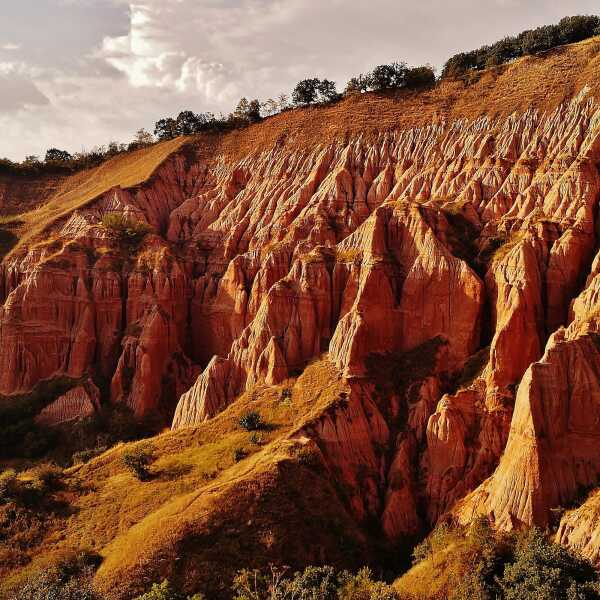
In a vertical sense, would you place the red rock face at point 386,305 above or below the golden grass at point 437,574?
above

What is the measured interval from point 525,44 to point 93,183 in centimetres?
5714

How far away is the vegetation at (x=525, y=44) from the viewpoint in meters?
61.2

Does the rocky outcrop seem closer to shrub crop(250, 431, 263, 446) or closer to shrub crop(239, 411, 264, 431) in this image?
shrub crop(239, 411, 264, 431)

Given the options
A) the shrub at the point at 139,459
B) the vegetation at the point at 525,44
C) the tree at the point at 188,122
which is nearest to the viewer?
the shrub at the point at 139,459

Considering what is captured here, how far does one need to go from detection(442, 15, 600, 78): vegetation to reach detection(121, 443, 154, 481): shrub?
5254cm

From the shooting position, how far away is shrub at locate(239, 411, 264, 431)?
117 feet

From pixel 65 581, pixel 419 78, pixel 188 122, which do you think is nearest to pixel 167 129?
pixel 188 122

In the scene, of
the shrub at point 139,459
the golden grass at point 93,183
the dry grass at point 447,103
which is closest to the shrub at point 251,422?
the shrub at point 139,459

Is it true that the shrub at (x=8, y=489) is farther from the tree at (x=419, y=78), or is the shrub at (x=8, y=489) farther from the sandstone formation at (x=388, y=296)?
the tree at (x=419, y=78)

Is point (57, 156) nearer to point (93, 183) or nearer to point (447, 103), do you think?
point (93, 183)

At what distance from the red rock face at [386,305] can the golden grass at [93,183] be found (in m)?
3.08

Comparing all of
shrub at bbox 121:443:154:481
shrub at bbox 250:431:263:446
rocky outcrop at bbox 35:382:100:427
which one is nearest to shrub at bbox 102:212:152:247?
rocky outcrop at bbox 35:382:100:427

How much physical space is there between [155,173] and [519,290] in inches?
1986

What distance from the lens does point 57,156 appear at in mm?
88938
